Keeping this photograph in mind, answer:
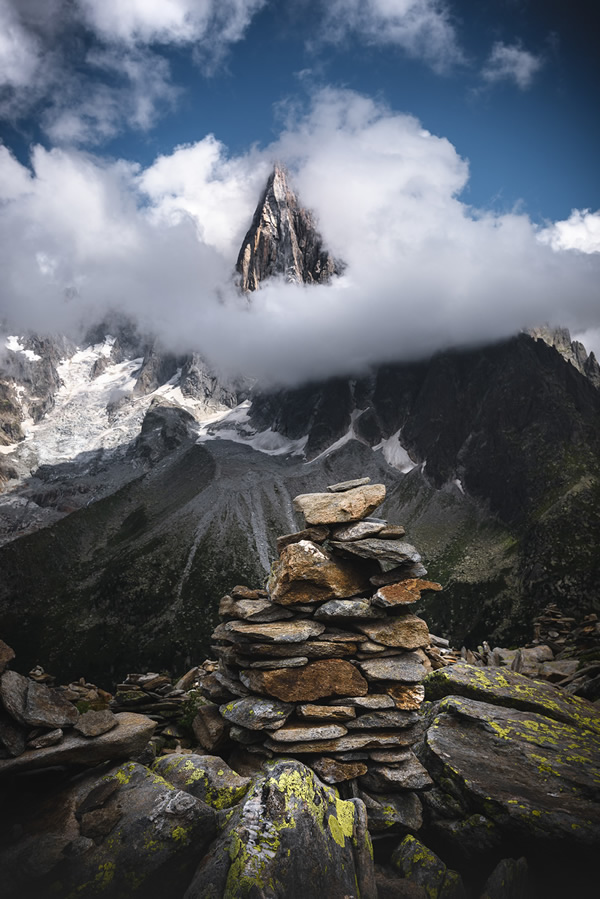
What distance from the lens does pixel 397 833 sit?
1133cm

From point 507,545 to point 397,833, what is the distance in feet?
593

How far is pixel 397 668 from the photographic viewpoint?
13.6 meters

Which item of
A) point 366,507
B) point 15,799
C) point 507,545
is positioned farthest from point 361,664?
point 507,545

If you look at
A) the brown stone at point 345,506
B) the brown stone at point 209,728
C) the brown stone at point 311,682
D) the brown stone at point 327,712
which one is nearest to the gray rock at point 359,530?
the brown stone at point 345,506

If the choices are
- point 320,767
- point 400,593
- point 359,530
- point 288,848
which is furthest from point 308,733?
point 359,530

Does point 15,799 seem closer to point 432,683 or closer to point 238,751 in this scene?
point 238,751

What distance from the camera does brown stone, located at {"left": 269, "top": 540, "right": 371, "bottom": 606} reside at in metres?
14.1

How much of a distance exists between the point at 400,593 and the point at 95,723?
9520mm

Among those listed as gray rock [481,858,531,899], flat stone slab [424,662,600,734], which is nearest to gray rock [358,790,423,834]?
gray rock [481,858,531,899]

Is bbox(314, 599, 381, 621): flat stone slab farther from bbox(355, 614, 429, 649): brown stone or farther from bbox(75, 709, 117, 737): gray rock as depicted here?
bbox(75, 709, 117, 737): gray rock

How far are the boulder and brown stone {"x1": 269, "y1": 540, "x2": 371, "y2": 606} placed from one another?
16.4 ft

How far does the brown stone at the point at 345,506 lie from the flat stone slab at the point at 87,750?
26.2 ft

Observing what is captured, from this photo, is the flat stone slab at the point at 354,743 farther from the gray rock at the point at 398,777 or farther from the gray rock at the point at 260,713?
the gray rock at the point at 260,713

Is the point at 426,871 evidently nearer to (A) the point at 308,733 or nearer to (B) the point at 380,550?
(A) the point at 308,733
